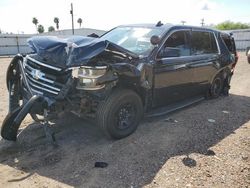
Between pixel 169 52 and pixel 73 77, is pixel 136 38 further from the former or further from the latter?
pixel 73 77

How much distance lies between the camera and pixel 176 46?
602 centimetres

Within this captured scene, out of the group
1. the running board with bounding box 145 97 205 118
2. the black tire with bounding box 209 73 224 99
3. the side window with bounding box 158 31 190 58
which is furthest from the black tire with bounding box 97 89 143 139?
the black tire with bounding box 209 73 224 99

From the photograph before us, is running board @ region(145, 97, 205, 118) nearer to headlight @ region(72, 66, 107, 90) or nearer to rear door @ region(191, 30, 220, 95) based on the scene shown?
rear door @ region(191, 30, 220, 95)

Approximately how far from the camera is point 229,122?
6188mm

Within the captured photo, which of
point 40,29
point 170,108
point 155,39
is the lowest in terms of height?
point 170,108

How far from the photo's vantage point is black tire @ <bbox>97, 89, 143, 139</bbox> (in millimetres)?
4656

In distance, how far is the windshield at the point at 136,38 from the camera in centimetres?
550

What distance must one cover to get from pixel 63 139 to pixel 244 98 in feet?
18.0

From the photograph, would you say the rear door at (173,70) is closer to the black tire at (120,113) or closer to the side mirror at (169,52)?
the side mirror at (169,52)

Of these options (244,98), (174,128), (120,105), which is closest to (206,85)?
(244,98)

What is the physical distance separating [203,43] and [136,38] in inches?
80.8

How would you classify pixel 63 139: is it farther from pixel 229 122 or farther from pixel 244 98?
pixel 244 98

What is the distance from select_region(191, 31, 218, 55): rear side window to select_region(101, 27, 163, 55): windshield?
3.75 feet

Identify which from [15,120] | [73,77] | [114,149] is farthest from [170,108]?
[15,120]
